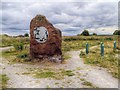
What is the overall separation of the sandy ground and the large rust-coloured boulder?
110 centimetres

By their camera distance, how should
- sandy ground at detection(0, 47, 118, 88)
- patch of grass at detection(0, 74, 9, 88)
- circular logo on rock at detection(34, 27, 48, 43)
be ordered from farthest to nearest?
circular logo on rock at detection(34, 27, 48, 43) < sandy ground at detection(0, 47, 118, 88) < patch of grass at detection(0, 74, 9, 88)

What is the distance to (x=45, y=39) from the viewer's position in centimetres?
1950

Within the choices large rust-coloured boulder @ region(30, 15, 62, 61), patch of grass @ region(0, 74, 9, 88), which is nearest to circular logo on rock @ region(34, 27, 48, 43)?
large rust-coloured boulder @ region(30, 15, 62, 61)

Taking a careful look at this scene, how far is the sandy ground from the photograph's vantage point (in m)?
12.9

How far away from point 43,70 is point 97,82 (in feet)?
14.5

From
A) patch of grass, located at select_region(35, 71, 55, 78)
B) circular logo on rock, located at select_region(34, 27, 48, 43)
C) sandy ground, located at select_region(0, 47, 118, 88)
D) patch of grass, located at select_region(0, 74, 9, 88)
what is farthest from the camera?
circular logo on rock, located at select_region(34, 27, 48, 43)

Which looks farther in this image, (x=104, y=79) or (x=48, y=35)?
(x=48, y=35)

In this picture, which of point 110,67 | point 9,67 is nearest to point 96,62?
point 110,67

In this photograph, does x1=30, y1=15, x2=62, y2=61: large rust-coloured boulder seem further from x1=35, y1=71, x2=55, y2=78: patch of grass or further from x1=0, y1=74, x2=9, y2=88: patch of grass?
x1=0, y1=74, x2=9, y2=88: patch of grass

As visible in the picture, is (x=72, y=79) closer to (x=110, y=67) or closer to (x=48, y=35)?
(x=110, y=67)

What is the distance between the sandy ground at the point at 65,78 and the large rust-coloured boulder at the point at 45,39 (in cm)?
110

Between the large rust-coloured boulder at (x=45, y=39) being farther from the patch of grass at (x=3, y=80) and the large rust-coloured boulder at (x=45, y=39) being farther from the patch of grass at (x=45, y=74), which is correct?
the patch of grass at (x=3, y=80)

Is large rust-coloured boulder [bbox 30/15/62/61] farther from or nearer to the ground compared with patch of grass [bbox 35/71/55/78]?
→ farther from the ground

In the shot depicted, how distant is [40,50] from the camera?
773 inches
